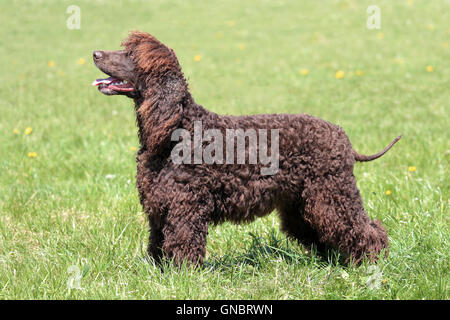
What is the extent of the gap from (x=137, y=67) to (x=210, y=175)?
0.78 meters

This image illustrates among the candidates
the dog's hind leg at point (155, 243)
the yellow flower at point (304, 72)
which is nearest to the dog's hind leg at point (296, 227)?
the dog's hind leg at point (155, 243)

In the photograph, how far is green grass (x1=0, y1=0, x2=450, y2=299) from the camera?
3.24 meters

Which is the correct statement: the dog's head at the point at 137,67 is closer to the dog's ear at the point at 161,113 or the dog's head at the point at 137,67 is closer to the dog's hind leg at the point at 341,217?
the dog's ear at the point at 161,113

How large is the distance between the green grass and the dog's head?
1126 mm

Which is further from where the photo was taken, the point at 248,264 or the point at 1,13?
the point at 1,13

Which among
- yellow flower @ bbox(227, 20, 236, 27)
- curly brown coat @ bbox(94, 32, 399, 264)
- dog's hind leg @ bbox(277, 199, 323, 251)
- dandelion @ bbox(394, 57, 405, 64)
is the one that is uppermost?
yellow flower @ bbox(227, 20, 236, 27)

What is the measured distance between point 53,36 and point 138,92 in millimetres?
11138

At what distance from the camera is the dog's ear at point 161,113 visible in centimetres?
306

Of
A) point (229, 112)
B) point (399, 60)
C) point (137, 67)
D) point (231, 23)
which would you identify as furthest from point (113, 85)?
point (231, 23)

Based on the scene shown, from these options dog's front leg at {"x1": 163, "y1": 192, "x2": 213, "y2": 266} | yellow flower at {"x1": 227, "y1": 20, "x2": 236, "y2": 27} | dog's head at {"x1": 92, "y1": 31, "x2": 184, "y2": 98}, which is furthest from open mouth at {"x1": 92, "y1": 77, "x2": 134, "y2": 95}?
yellow flower at {"x1": 227, "y1": 20, "x2": 236, "y2": 27}

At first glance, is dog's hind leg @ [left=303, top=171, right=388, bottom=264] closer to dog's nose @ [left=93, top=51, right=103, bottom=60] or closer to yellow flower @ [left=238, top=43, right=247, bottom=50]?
dog's nose @ [left=93, top=51, right=103, bottom=60]
